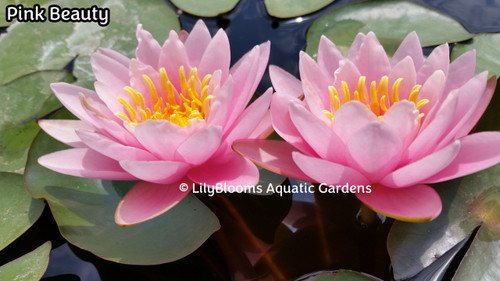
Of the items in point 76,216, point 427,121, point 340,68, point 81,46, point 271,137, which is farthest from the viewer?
point 81,46

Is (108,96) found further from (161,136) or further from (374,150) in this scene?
(374,150)

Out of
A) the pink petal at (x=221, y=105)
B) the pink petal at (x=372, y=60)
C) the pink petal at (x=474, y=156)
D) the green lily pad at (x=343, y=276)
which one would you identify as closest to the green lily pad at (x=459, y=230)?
the green lily pad at (x=343, y=276)

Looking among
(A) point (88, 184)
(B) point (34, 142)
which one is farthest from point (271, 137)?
(B) point (34, 142)

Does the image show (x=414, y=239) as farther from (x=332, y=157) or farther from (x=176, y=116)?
(x=176, y=116)

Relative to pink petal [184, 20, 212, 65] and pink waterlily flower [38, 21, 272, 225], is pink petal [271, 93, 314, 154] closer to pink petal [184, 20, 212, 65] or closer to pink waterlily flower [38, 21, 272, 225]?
pink waterlily flower [38, 21, 272, 225]

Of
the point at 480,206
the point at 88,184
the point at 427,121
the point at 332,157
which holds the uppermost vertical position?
the point at 427,121

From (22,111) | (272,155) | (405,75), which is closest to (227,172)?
(272,155)

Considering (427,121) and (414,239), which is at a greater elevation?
(427,121)
